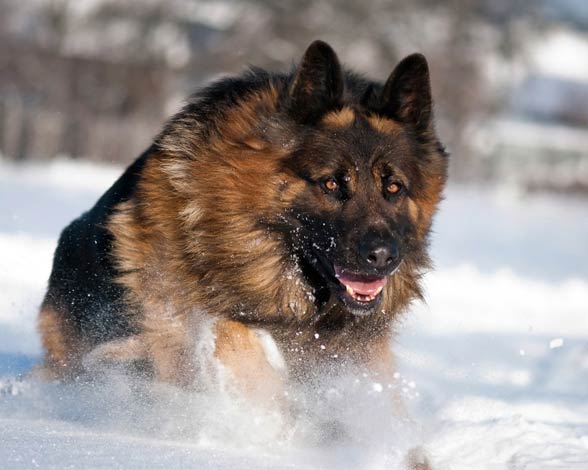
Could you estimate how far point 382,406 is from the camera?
15.4ft

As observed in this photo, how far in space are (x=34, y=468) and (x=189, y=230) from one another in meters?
1.64

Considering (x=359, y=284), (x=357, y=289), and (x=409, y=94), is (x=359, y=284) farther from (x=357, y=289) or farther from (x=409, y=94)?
(x=409, y=94)

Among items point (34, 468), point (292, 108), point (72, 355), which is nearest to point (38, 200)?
point (72, 355)

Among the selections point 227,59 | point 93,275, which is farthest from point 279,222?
point 227,59

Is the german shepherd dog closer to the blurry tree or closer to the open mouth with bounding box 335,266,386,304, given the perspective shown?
the open mouth with bounding box 335,266,386,304

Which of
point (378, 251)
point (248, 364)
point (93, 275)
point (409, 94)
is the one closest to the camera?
point (378, 251)

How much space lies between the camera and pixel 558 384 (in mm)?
7094

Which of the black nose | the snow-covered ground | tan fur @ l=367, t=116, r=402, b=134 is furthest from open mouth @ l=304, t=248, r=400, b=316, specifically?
tan fur @ l=367, t=116, r=402, b=134

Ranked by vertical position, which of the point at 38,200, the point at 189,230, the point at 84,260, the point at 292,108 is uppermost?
the point at 292,108

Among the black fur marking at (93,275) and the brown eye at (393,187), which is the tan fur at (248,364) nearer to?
the black fur marking at (93,275)

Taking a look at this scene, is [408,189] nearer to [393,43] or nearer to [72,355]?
[72,355]

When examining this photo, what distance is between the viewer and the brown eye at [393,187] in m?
4.57

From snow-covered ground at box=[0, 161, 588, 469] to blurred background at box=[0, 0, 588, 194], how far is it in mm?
16124

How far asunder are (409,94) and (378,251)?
969mm
